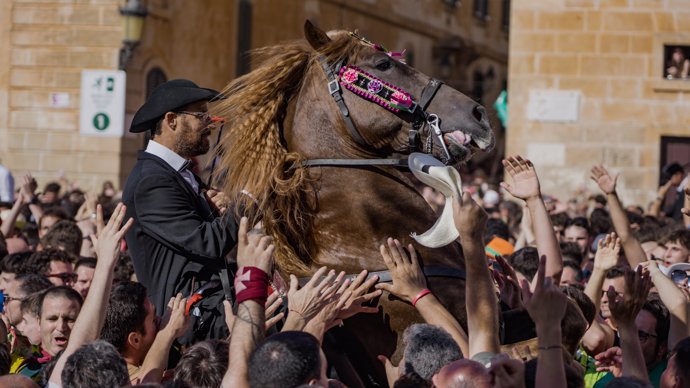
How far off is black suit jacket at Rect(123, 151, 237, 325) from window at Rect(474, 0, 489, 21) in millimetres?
38765

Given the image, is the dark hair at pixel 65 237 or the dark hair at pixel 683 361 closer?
the dark hair at pixel 683 361

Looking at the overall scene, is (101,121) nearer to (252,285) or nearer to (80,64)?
(80,64)

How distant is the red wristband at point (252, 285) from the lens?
4.91 meters

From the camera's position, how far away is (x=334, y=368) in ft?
Answer: 19.6

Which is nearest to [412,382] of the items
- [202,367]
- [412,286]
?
[202,367]

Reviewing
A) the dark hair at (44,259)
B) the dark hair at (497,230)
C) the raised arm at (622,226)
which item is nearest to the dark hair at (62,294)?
the dark hair at (44,259)

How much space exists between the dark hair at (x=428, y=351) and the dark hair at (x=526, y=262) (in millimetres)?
3300

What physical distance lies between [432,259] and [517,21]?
52.3 feet

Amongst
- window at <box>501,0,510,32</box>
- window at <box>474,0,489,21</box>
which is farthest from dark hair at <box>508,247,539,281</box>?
window at <box>501,0,510,32</box>

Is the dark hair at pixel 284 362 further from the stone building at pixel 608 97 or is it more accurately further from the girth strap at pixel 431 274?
the stone building at pixel 608 97

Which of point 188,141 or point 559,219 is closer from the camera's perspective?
point 188,141

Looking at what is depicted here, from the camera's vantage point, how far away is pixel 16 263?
9195 millimetres

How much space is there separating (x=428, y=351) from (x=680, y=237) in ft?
17.3

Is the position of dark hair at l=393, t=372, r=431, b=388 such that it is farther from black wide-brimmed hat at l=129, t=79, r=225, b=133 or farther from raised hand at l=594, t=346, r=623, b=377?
black wide-brimmed hat at l=129, t=79, r=225, b=133
